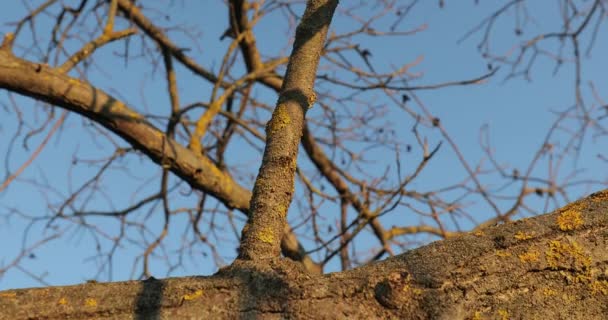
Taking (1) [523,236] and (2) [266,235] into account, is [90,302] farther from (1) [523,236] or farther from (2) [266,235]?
(1) [523,236]

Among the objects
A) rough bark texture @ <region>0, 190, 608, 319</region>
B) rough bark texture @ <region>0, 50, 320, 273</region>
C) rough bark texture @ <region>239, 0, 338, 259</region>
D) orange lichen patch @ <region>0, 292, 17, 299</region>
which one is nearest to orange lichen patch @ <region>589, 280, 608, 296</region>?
rough bark texture @ <region>0, 190, 608, 319</region>

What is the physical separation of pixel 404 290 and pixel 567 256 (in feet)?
0.83

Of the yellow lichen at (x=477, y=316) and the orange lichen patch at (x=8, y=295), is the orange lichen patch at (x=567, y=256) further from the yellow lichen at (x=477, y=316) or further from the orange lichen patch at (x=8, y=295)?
the orange lichen patch at (x=8, y=295)

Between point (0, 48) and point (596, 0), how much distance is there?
2.43 meters

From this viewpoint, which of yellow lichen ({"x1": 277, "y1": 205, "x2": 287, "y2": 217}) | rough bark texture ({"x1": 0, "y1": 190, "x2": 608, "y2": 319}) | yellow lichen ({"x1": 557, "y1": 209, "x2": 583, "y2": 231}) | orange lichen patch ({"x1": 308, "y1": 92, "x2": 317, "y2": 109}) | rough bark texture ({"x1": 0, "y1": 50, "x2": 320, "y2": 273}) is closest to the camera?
rough bark texture ({"x1": 0, "y1": 190, "x2": 608, "y2": 319})

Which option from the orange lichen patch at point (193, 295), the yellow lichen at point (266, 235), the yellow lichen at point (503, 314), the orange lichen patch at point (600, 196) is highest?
the yellow lichen at point (266, 235)

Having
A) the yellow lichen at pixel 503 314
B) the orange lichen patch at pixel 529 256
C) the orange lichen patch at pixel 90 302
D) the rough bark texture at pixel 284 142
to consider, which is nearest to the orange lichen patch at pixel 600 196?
the orange lichen patch at pixel 529 256

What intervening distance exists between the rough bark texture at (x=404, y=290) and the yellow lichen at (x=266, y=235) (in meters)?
0.09

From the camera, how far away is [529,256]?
89cm

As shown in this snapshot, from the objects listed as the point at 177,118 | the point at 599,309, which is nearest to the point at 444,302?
the point at 599,309

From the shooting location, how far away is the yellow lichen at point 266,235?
3.23 feet

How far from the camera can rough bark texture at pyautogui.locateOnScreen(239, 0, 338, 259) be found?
1.00 m

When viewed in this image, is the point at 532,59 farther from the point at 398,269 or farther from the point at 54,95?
the point at 398,269

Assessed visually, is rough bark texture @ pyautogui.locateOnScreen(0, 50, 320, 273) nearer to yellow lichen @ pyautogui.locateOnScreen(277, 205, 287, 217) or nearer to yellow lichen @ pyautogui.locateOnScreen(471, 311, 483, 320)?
yellow lichen @ pyautogui.locateOnScreen(277, 205, 287, 217)
